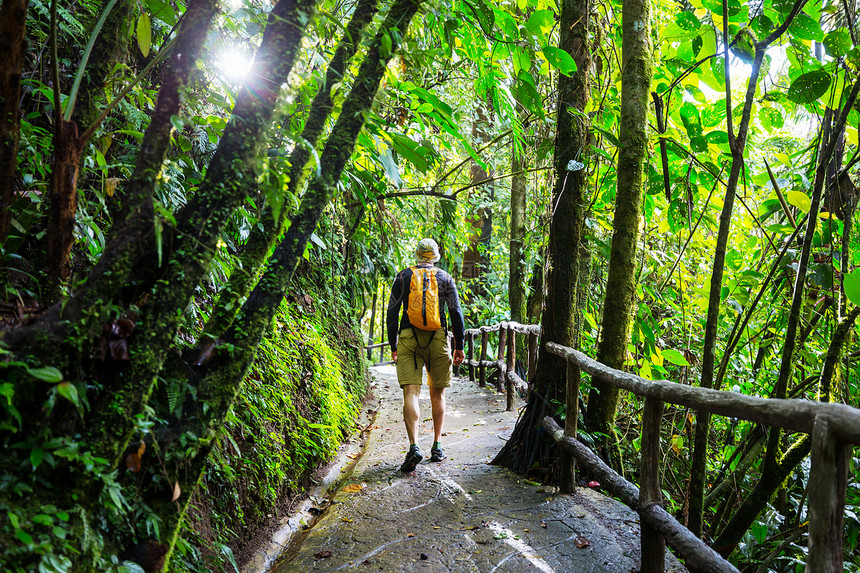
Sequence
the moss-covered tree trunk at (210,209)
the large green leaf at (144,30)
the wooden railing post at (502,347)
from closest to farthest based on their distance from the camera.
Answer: the moss-covered tree trunk at (210,209) < the large green leaf at (144,30) < the wooden railing post at (502,347)

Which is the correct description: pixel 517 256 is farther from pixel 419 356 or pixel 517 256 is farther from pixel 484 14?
pixel 484 14

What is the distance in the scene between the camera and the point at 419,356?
4.96 m

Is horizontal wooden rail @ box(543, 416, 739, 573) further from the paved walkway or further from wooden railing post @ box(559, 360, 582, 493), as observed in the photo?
the paved walkway

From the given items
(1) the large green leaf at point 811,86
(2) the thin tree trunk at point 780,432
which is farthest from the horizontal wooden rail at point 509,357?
(1) the large green leaf at point 811,86

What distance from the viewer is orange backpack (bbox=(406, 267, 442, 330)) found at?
15.9ft

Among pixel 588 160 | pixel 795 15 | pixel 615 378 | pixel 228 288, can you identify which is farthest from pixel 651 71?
pixel 228 288

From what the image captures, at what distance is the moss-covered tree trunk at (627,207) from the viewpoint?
417 cm

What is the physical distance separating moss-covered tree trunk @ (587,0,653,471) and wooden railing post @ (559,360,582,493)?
0.41 metres

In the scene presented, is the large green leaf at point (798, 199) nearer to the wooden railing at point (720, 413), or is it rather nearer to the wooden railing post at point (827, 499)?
the wooden railing at point (720, 413)

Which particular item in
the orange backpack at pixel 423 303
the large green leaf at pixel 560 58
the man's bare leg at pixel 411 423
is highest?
the large green leaf at pixel 560 58

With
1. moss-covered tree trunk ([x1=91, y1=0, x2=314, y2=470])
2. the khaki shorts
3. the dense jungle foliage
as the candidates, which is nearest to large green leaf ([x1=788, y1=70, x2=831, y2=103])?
the dense jungle foliage

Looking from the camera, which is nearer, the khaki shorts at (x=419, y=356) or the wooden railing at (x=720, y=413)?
the wooden railing at (x=720, y=413)

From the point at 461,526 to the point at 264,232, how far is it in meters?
2.32

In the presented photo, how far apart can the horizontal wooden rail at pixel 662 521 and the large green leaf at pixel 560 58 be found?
7.79 feet
